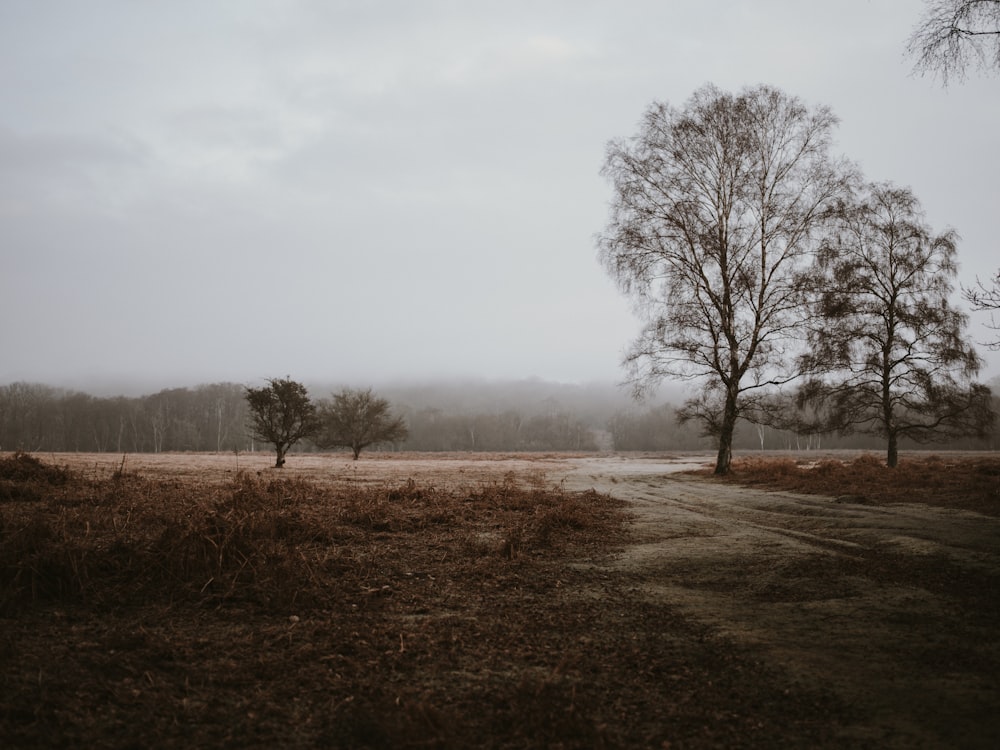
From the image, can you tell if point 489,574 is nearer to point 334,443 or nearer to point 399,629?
point 399,629

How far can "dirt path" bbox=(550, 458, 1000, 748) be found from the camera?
2.73m

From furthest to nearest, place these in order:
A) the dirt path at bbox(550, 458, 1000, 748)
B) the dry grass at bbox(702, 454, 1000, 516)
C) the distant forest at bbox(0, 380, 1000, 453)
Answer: the distant forest at bbox(0, 380, 1000, 453) < the dry grass at bbox(702, 454, 1000, 516) < the dirt path at bbox(550, 458, 1000, 748)

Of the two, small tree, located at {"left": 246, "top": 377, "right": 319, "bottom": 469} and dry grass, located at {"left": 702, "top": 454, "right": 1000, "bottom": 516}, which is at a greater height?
small tree, located at {"left": 246, "top": 377, "right": 319, "bottom": 469}

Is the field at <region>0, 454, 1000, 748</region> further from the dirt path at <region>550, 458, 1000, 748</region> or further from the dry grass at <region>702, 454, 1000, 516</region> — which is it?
the dry grass at <region>702, 454, 1000, 516</region>

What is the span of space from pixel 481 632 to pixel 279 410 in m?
26.5

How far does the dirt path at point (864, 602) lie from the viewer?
2727 millimetres

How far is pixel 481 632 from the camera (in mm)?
3775

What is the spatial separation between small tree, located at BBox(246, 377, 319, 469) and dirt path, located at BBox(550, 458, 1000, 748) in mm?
23798

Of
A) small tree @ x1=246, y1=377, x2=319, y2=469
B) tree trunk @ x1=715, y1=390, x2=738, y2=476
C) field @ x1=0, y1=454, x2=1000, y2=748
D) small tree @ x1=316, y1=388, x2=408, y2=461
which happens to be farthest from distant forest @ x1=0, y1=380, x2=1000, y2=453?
field @ x1=0, y1=454, x2=1000, y2=748

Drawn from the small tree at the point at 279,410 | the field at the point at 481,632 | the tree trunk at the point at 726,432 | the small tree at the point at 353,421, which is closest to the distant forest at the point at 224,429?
the small tree at the point at 353,421

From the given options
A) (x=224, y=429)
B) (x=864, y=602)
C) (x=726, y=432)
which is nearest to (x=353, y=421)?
(x=726, y=432)

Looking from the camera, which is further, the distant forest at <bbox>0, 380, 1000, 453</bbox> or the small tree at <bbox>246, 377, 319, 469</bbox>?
the distant forest at <bbox>0, 380, 1000, 453</bbox>

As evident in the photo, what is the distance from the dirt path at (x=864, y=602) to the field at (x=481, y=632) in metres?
0.02

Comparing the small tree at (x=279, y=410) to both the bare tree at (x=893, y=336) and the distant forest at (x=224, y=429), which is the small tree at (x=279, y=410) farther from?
the distant forest at (x=224, y=429)
